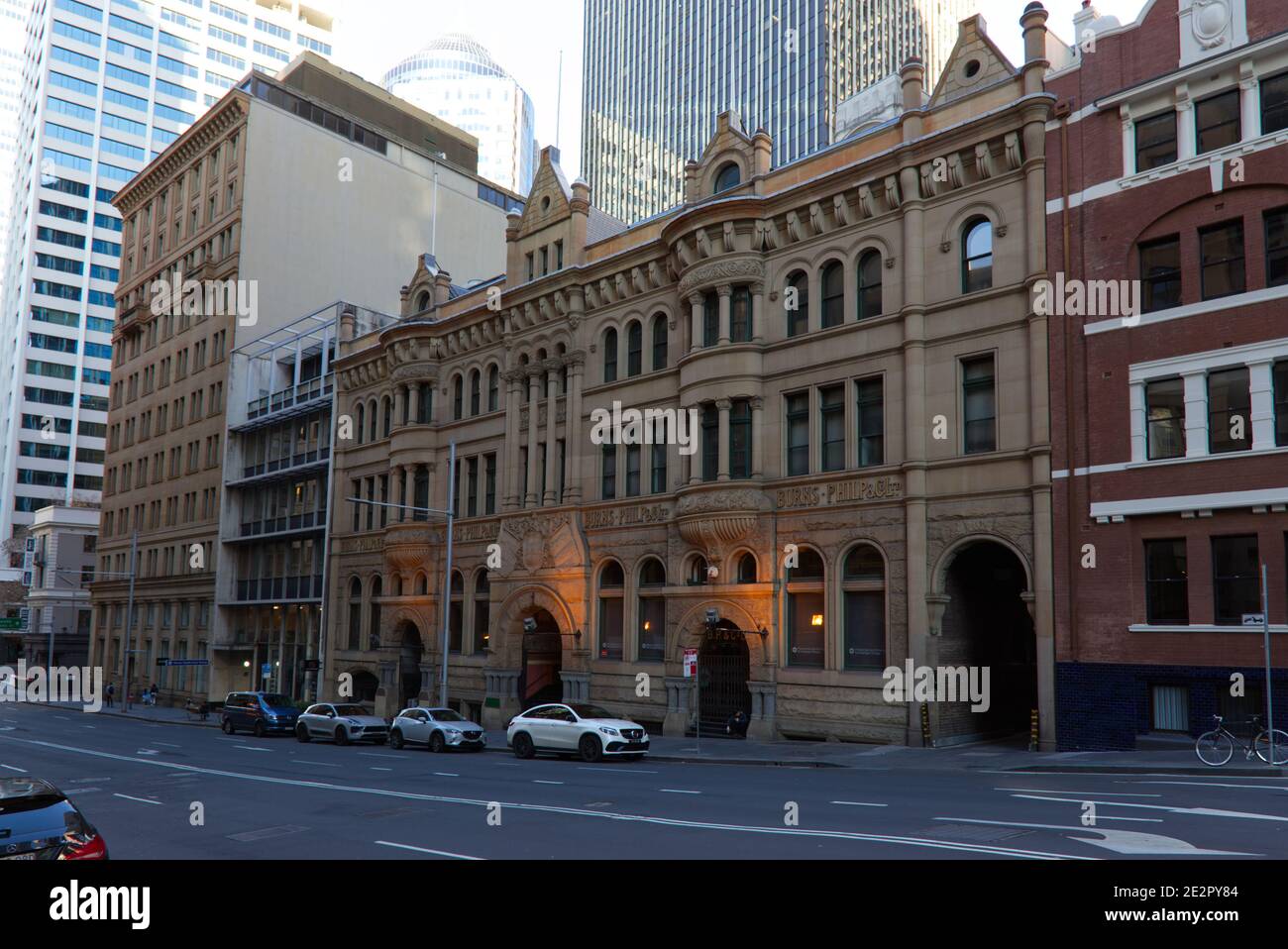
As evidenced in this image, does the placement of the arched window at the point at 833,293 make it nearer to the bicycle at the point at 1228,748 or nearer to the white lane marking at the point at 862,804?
the bicycle at the point at 1228,748

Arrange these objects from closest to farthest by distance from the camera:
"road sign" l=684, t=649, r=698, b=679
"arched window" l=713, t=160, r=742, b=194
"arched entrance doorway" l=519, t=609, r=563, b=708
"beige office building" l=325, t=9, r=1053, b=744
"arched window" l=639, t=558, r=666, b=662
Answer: "beige office building" l=325, t=9, r=1053, b=744, "road sign" l=684, t=649, r=698, b=679, "arched window" l=713, t=160, r=742, b=194, "arched window" l=639, t=558, r=666, b=662, "arched entrance doorway" l=519, t=609, r=563, b=708

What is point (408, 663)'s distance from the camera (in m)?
46.5

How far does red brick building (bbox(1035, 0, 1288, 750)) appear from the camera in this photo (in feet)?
75.8

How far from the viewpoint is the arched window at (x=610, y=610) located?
122 feet

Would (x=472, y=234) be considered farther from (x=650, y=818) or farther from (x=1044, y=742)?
(x=650, y=818)

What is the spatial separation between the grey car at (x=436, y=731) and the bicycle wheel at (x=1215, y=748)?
19.2 m

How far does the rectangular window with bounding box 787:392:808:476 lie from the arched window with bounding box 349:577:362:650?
2578 centimetres

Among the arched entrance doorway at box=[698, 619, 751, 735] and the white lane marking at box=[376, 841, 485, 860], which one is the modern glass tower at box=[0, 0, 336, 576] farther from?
the white lane marking at box=[376, 841, 485, 860]

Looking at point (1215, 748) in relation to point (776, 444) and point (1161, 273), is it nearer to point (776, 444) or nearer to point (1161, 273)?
point (1161, 273)

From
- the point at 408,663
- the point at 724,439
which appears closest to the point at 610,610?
the point at 724,439

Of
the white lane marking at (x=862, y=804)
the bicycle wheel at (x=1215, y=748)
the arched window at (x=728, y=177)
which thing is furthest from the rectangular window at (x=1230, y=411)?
the arched window at (x=728, y=177)

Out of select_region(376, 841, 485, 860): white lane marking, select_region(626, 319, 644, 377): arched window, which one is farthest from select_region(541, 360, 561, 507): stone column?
select_region(376, 841, 485, 860): white lane marking
